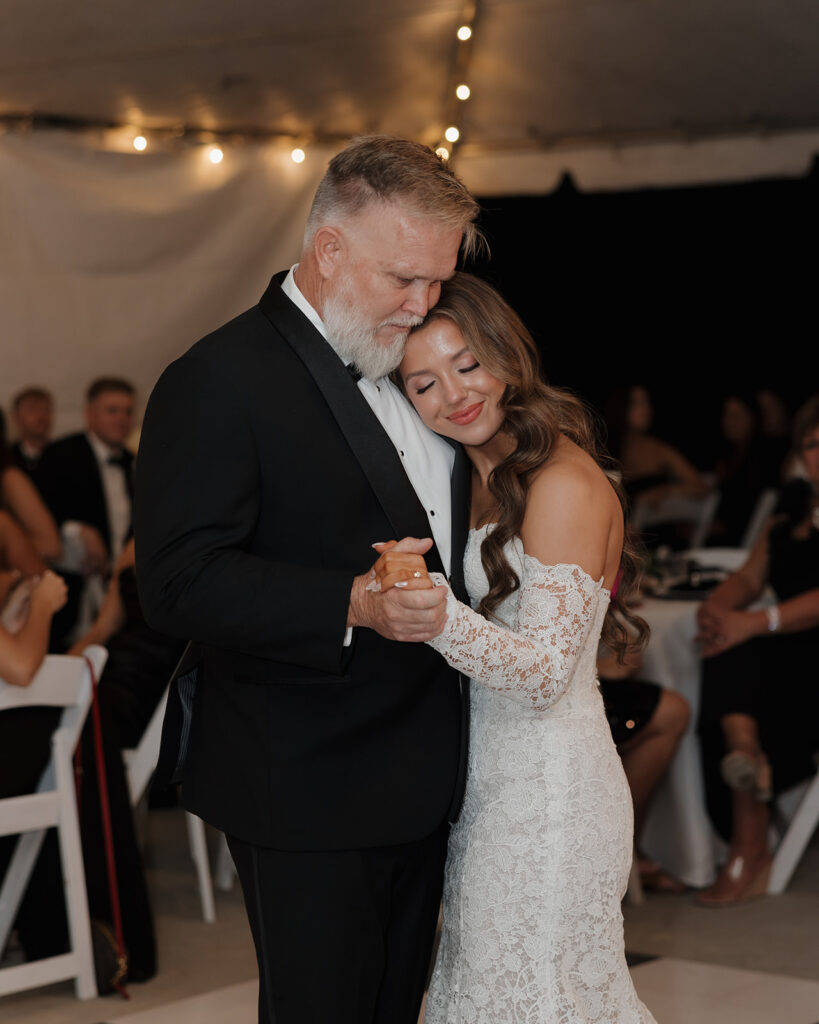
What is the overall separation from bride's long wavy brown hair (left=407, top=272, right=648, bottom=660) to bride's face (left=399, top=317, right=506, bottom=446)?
0.02 m

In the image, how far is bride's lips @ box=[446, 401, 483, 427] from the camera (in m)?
2.17

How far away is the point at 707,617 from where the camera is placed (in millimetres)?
4188

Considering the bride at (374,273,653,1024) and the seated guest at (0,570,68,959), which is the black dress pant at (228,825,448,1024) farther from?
the seated guest at (0,570,68,959)

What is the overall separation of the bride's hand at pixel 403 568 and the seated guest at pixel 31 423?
4.39 metres

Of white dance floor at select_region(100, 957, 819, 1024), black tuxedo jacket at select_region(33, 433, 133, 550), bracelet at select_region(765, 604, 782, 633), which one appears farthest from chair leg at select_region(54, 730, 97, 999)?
black tuxedo jacket at select_region(33, 433, 133, 550)

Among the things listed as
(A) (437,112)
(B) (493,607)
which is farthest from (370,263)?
(A) (437,112)

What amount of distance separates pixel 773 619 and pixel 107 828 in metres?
2.25

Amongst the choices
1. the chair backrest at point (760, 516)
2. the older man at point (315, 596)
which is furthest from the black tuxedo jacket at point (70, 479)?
the older man at point (315, 596)

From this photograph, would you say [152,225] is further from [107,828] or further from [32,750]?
[107,828]

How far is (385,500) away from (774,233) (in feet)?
19.7

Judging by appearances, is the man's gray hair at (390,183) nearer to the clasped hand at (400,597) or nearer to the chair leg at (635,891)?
the clasped hand at (400,597)

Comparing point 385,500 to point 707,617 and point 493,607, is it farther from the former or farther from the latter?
point 707,617

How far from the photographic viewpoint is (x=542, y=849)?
Answer: 205cm

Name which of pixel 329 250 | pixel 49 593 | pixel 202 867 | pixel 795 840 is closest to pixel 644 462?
pixel 795 840
